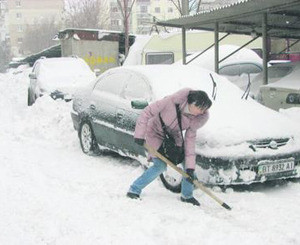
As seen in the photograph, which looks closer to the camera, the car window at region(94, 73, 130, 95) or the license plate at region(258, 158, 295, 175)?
the license plate at region(258, 158, 295, 175)

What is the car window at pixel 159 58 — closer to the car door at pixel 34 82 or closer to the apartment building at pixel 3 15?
the car door at pixel 34 82

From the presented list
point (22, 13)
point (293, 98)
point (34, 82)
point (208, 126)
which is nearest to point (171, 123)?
point (208, 126)

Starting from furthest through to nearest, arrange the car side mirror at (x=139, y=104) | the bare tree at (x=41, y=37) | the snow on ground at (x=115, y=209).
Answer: the bare tree at (x=41, y=37), the car side mirror at (x=139, y=104), the snow on ground at (x=115, y=209)

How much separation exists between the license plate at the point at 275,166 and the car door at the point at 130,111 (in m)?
1.61

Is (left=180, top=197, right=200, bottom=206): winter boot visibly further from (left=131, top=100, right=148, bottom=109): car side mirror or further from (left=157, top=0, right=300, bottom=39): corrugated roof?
(left=157, top=0, right=300, bottom=39): corrugated roof

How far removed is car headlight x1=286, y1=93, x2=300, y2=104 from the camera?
27.6 feet

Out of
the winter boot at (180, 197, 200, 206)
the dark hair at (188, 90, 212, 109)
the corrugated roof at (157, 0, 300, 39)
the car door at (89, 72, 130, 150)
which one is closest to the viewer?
the dark hair at (188, 90, 212, 109)

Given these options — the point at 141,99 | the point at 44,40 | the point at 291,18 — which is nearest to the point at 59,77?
the point at 291,18

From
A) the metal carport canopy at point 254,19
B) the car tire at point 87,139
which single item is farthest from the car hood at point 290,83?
the car tire at point 87,139

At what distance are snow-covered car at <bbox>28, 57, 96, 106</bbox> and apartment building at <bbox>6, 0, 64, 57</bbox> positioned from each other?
78.8 meters

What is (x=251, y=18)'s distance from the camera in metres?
11.9

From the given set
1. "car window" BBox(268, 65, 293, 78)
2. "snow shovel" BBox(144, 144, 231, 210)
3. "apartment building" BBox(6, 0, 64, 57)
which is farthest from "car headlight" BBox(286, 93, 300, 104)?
"apartment building" BBox(6, 0, 64, 57)

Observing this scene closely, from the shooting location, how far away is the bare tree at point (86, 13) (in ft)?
134

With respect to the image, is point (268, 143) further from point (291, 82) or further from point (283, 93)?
point (291, 82)
